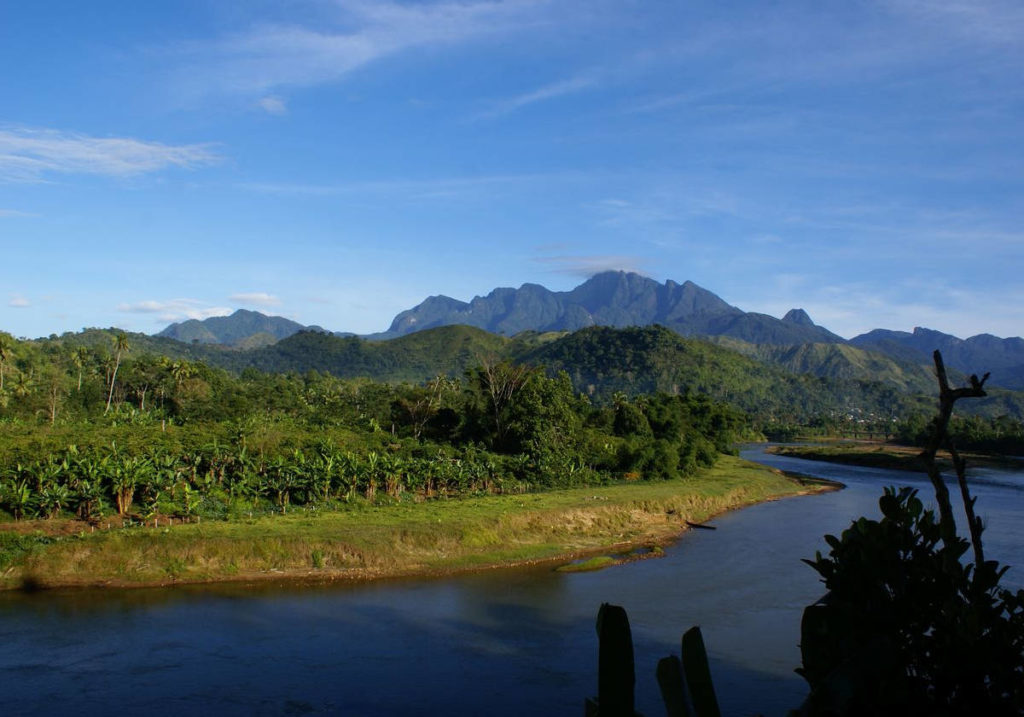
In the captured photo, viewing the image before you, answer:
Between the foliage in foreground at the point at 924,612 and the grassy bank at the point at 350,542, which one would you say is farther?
the grassy bank at the point at 350,542

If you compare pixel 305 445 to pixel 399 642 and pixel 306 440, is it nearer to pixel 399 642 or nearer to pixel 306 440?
pixel 306 440

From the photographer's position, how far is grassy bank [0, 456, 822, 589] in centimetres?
2544

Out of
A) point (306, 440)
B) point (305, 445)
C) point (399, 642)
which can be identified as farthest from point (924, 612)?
point (306, 440)

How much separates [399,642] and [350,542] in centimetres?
836

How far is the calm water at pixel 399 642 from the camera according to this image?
1670 cm

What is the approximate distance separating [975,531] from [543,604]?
64.6 feet

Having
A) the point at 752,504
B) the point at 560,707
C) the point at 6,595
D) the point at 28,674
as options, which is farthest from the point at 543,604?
the point at 752,504

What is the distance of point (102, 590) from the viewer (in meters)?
24.7

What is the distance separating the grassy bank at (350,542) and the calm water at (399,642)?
3.97 ft

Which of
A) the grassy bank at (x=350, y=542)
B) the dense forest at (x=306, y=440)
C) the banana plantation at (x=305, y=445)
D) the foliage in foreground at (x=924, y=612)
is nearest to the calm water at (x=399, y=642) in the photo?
the grassy bank at (x=350, y=542)

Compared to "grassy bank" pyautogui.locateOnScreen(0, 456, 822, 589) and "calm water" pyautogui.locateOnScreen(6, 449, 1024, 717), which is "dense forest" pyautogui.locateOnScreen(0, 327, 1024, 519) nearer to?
"grassy bank" pyautogui.locateOnScreen(0, 456, 822, 589)

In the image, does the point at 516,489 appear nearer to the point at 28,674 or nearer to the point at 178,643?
the point at 178,643

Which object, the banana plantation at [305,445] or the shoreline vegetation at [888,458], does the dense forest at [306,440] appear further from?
the shoreline vegetation at [888,458]

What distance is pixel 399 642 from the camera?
67.5 ft
